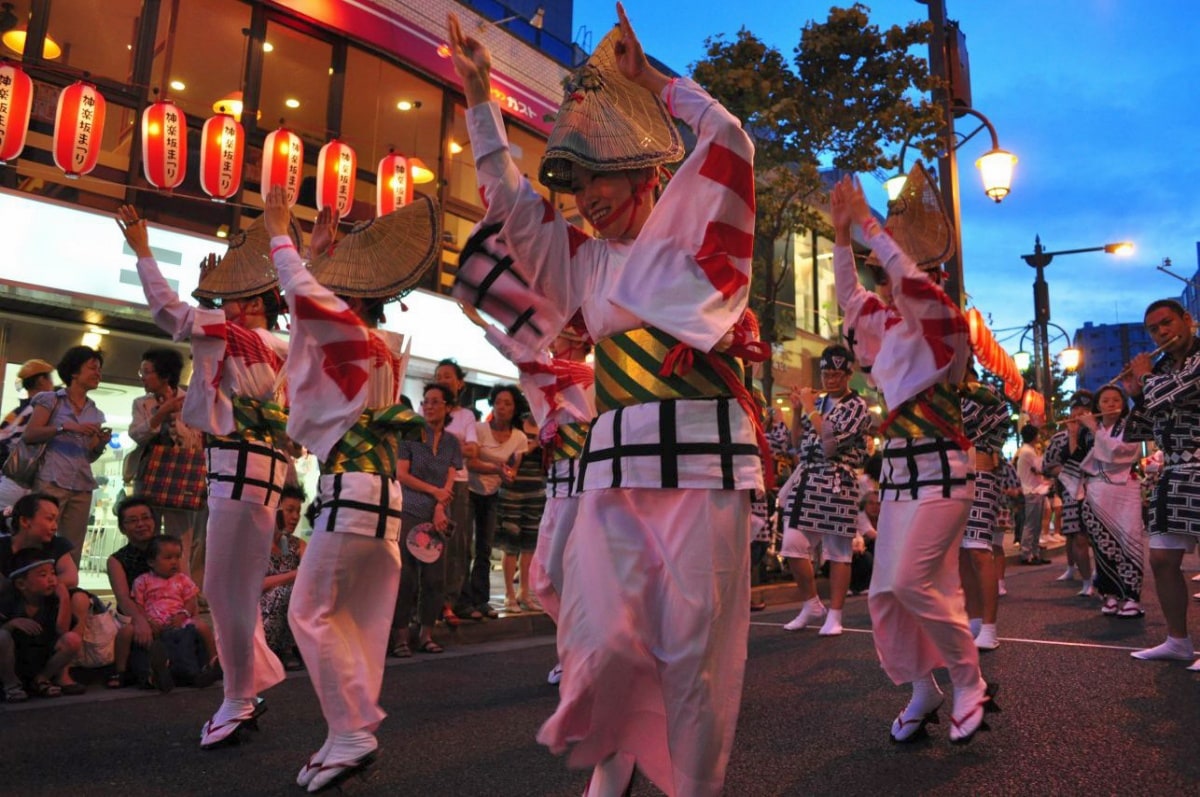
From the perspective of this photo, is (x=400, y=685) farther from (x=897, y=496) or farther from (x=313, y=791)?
(x=897, y=496)

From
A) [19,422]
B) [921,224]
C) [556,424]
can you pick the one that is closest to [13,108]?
[19,422]

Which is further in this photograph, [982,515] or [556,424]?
[982,515]

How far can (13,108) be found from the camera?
8430mm

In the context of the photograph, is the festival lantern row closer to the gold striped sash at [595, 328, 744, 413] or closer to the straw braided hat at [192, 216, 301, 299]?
the straw braided hat at [192, 216, 301, 299]

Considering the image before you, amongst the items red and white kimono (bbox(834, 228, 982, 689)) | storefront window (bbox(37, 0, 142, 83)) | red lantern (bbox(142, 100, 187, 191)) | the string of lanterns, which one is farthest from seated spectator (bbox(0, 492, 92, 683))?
storefront window (bbox(37, 0, 142, 83))

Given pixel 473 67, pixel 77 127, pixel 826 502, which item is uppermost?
pixel 77 127

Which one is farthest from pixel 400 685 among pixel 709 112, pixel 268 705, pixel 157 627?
pixel 709 112

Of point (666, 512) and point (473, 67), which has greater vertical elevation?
point (473, 67)

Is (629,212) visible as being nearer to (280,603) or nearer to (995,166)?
(280,603)

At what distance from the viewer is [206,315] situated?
146 inches

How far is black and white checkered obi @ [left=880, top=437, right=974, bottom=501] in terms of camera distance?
3.76 metres

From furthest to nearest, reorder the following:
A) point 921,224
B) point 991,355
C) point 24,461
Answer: point 24,461 < point 921,224 < point 991,355

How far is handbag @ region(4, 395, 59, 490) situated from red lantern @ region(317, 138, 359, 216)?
5.17 metres

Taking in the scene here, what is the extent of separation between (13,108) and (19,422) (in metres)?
3.90
